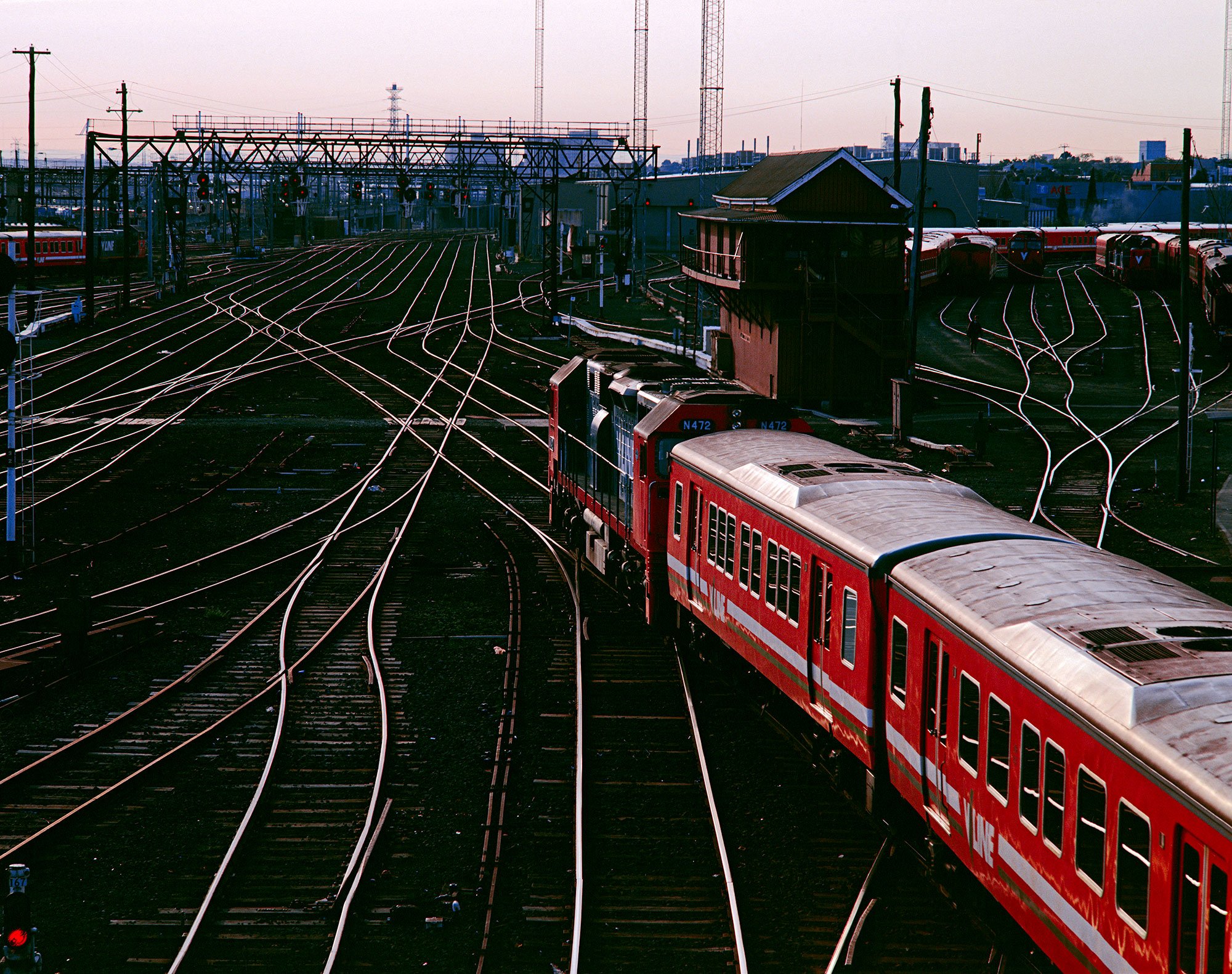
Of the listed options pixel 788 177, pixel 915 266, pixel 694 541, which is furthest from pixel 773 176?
pixel 694 541

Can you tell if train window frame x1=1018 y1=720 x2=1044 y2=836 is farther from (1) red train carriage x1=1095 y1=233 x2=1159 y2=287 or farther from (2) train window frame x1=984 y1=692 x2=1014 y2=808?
(1) red train carriage x1=1095 y1=233 x2=1159 y2=287

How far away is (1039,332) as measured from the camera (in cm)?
4916

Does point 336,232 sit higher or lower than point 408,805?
higher

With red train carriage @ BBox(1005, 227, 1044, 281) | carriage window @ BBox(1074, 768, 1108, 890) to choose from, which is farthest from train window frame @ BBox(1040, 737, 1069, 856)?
red train carriage @ BBox(1005, 227, 1044, 281)

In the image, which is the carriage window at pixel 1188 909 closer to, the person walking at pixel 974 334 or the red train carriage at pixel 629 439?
the red train carriage at pixel 629 439

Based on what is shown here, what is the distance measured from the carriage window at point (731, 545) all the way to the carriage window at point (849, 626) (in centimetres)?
307

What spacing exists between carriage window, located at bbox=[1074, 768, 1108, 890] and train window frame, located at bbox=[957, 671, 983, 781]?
135cm

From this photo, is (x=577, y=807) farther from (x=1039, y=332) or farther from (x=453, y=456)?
(x=1039, y=332)

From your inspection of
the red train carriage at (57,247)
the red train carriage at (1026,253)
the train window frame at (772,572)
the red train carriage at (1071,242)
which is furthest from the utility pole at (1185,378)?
the red train carriage at (57,247)

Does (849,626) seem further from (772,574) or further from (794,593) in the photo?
(772,574)

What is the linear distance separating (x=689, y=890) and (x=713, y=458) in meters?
5.49

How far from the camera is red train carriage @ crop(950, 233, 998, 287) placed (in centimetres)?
5769

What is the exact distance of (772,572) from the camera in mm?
12344

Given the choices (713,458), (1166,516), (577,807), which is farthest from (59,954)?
(1166,516)
